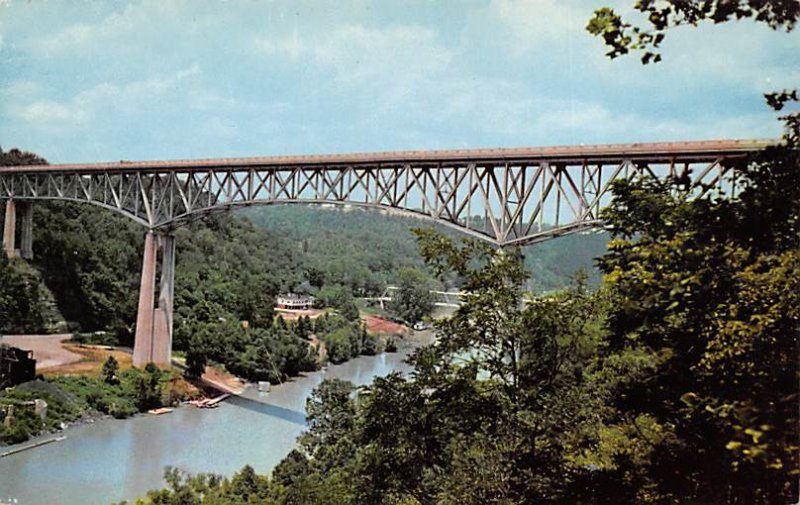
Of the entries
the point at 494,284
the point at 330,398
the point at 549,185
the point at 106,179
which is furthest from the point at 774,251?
the point at 106,179

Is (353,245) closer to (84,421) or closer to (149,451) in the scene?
(84,421)

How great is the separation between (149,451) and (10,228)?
9701 millimetres

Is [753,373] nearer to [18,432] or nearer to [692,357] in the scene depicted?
[692,357]

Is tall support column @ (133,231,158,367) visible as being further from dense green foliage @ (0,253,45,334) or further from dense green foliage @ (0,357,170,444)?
dense green foliage @ (0,253,45,334)

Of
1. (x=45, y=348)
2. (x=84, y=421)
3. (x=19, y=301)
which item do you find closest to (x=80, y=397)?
(x=84, y=421)

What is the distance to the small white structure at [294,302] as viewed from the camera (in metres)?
24.1

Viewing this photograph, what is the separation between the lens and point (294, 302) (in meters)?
24.3

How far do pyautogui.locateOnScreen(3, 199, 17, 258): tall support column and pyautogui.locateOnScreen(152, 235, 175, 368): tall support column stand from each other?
510cm

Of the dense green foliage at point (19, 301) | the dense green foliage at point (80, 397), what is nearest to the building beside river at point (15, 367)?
the dense green foliage at point (80, 397)

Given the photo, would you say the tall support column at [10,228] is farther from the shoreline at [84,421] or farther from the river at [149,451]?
the river at [149,451]

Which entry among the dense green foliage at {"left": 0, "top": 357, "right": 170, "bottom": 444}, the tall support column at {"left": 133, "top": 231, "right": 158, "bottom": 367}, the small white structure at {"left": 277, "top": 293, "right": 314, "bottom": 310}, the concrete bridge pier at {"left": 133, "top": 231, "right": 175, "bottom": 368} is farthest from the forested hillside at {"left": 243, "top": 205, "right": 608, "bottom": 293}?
the dense green foliage at {"left": 0, "top": 357, "right": 170, "bottom": 444}

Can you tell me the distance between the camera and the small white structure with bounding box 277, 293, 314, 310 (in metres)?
→ 24.1

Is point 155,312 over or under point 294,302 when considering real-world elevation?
over

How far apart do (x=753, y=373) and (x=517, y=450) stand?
1902mm
